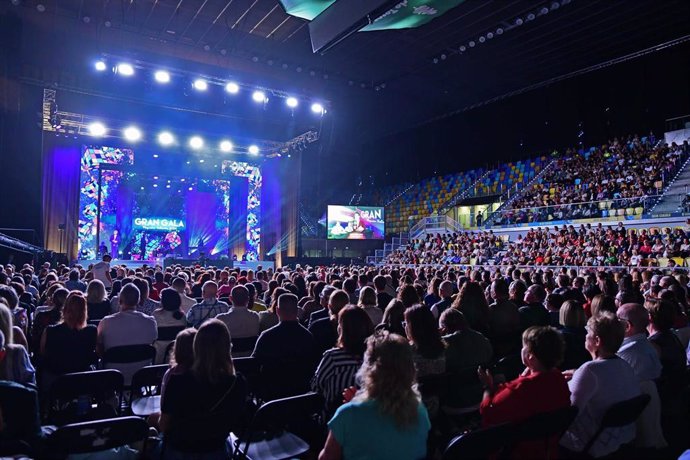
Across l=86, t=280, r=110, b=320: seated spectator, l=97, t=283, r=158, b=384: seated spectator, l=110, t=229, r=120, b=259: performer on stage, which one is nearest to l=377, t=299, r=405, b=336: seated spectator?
l=97, t=283, r=158, b=384: seated spectator

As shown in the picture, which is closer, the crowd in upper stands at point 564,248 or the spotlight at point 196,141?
the crowd in upper stands at point 564,248

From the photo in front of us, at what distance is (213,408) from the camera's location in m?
2.75

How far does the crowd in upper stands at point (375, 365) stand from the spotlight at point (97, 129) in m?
15.0

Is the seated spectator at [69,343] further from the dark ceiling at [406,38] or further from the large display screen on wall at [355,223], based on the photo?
the large display screen on wall at [355,223]

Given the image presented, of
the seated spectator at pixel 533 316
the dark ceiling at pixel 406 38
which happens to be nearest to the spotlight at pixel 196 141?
the dark ceiling at pixel 406 38

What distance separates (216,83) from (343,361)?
15.8 meters

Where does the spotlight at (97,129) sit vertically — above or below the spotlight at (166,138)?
above

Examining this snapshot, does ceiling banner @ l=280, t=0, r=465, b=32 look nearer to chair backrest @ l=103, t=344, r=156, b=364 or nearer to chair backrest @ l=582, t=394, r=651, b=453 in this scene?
chair backrest @ l=103, t=344, r=156, b=364

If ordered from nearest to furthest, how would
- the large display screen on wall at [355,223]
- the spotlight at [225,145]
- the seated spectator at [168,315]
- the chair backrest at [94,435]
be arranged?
the chair backrest at [94,435], the seated spectator at [168,315], the spotlight at [225,145], the large display screen on wall at [355,223]

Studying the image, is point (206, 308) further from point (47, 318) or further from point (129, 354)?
point (47, 318)

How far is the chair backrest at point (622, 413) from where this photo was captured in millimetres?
2834

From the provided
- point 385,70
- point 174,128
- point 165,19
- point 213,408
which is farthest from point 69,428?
point 174,128

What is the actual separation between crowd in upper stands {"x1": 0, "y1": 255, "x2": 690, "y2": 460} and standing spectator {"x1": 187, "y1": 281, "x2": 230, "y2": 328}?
0.02 metres

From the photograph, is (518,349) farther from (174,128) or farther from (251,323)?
(174,128)
